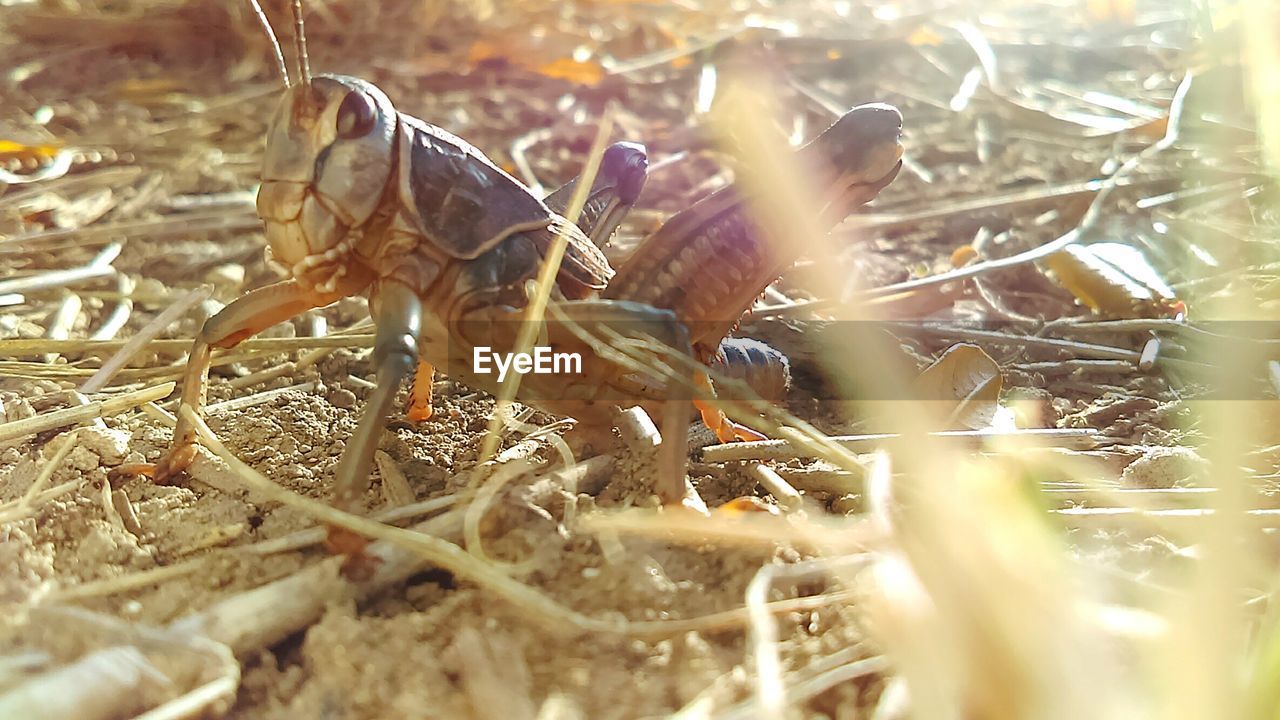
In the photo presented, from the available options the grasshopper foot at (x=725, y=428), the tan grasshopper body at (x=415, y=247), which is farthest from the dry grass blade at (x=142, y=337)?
the grasshopper foot at (x=725, y=428)

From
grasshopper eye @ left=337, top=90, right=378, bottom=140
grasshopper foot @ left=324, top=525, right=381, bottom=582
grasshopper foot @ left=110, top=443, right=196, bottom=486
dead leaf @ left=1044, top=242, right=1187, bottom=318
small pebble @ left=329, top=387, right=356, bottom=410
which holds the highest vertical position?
dead leaf @ left=1044, top=242, right=1187, bottom=318

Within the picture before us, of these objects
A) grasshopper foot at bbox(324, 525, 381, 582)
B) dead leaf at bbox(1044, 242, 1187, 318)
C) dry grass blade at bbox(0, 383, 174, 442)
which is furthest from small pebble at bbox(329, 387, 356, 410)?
dead leaf at bbox(1044, 242, 1187, 318)

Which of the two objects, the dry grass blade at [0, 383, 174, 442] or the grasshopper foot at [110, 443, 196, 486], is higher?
the dry grass blade at [0, 383, 174, 442]

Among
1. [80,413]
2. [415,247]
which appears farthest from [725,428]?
[80,413]

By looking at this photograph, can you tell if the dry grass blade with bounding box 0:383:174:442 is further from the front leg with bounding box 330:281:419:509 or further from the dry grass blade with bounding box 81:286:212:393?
the front leg with bounding box 330:281:419:509

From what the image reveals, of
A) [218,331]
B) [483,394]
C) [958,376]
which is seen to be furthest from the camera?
[483,394]

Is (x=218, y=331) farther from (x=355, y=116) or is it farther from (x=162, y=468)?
(x=355, y=116)
